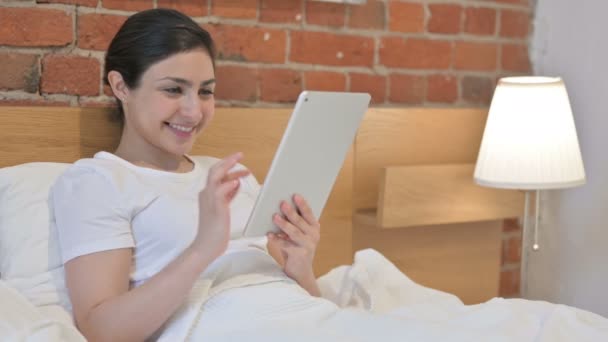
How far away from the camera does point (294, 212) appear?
133 cm

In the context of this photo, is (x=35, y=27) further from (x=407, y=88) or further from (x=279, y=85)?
(x=407, y=88)

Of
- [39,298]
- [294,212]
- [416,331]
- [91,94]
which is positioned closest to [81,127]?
[91,94]

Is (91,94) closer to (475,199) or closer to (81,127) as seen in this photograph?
(81,127)

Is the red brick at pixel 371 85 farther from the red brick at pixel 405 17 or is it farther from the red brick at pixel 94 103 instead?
the red brick at pixel 94 103

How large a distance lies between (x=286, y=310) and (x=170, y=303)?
0.59ft

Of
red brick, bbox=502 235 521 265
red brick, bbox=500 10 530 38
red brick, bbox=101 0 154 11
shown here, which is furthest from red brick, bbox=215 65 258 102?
red brick, bbox=502 235 521 265

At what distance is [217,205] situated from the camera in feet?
3.85

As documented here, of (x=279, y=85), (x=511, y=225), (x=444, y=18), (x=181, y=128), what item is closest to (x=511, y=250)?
(x=511, y=225)

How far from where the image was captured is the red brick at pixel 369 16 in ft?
6.63

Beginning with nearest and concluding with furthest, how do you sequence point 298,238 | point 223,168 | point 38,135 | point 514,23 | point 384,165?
1. point 223,168
2. point 298,238
3. point 38,135
4. point 384,165
5. point 514,23

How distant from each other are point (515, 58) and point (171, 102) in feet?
4.20

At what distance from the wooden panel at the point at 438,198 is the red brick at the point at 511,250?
241mm

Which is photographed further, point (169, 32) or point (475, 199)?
point (475, 199)

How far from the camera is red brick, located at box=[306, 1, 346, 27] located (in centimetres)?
194
